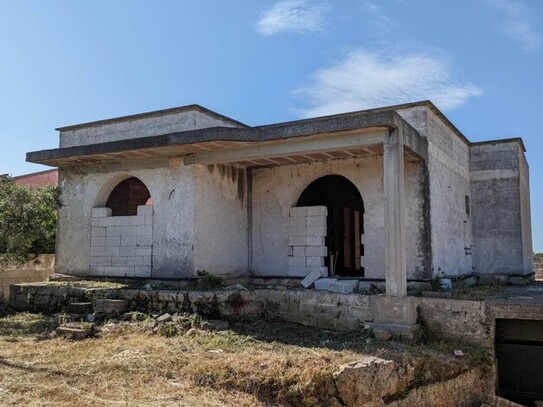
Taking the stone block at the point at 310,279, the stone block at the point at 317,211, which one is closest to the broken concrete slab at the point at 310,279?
the stone block at the point at 310,279

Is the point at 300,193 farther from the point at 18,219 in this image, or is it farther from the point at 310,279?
the point at 18,219

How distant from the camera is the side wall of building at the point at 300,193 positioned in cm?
1119

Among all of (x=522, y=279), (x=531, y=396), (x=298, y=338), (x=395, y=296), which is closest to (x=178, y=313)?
(x=298, y=338)

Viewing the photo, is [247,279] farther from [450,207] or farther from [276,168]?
[450,207]

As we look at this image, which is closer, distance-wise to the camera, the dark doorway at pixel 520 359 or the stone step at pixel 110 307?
the dark doorway at pixel 520 359

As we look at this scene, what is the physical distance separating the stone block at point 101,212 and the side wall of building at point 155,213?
0.59 feet

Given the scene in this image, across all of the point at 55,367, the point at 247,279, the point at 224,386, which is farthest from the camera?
the point at 247,279

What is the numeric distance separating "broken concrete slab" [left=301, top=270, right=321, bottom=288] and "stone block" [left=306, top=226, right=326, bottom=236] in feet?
3.10

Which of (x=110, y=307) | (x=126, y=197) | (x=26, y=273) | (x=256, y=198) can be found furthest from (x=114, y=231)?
(x=26, y=273)

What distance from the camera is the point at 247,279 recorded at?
12.8m

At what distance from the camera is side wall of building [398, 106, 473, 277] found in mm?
11383

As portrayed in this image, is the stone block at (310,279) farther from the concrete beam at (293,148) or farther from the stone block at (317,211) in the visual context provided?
the concrete beam at (293,148)

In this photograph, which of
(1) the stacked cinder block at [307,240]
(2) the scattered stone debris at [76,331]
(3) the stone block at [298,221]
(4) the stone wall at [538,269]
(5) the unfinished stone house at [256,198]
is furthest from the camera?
(4) the stone wall at [538,269]

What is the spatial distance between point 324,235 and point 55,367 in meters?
7.06
